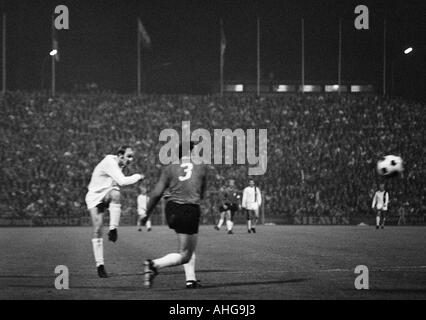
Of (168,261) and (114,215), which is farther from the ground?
(114,215)

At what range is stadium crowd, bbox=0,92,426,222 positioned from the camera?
51.0 meters

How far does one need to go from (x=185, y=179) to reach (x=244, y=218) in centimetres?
3687

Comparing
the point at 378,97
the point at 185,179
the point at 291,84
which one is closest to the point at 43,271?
the point at 185,179

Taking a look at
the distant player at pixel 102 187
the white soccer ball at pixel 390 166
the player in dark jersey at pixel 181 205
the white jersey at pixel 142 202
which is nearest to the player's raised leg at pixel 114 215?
the distant player at pixel 102 187

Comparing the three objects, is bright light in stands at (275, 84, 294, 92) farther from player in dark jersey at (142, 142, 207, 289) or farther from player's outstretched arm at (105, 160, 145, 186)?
player in dark jersey at (142, 142, 207, 289)

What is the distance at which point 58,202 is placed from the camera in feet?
163

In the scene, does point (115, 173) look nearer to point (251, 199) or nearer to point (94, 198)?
point (94, 198)

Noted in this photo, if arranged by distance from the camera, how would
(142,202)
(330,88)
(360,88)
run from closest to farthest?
(142,202)
(360,88)
(330,88)

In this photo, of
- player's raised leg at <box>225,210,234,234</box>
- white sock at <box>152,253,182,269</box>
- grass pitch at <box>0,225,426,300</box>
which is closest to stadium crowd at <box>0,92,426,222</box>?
player's raised leg at <box>225,210,234,234</box>

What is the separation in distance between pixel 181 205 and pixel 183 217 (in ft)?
0.66

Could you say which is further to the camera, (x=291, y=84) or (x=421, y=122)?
(x=291, y=84)

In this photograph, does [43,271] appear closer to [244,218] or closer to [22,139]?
[244,218]

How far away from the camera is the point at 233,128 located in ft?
194

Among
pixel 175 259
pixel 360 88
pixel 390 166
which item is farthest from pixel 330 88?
pixel 175 259
